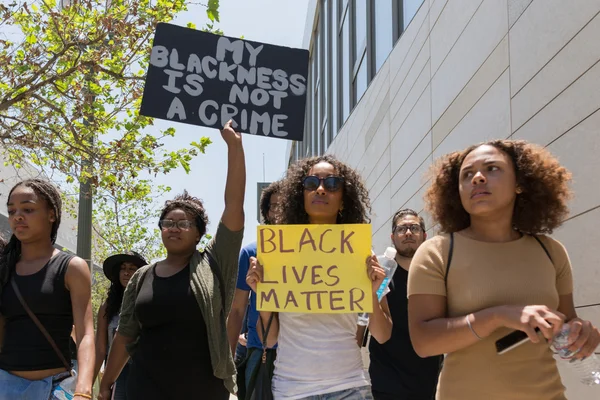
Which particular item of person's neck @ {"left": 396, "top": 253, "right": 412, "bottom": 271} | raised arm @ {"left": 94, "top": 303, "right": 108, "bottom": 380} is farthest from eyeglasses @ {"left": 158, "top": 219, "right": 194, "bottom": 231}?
raised arm @ {"left": 94, "top": 303, "right": 108, "bottom": 380}

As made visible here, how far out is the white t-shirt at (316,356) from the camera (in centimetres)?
311

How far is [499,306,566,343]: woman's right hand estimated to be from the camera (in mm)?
2166

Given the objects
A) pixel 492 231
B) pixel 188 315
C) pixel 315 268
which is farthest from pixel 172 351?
pixel 492 231

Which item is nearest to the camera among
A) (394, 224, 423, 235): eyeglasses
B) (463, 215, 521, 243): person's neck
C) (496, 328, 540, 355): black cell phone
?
(496, 328, 540, 355): black cell phone

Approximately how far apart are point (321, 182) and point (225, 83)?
3.87 feet

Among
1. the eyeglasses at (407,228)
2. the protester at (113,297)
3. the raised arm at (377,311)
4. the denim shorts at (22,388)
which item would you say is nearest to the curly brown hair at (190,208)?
the denim shorts at (22,388)

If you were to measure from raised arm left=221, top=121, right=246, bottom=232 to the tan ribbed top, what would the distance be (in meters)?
1.50

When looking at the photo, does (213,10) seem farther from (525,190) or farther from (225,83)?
(525,190)

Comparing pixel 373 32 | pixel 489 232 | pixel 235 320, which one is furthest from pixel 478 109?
pixel 373 32

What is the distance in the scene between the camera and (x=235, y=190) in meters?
3.89

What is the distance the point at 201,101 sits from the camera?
4223 millimetres

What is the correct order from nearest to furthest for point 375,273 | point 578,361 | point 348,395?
point 578,361
point 348,395
point 375,273

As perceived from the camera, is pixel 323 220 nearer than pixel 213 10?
Yes

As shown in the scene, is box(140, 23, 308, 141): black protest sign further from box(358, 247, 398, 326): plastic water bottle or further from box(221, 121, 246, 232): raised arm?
box(358, 247, 398, 326): plastic water bottle
